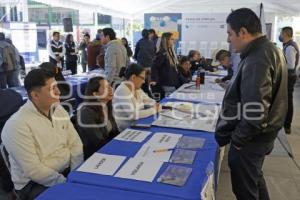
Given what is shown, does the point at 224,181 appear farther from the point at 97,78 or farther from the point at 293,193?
the point at 97,78

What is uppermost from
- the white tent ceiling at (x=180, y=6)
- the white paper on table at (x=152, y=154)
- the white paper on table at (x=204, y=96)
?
the white tent ceiling at (x=180, y=6)

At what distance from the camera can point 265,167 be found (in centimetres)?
303

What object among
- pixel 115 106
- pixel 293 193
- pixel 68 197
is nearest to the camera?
pixel 68 197

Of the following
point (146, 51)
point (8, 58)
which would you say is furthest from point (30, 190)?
point (146, 51)

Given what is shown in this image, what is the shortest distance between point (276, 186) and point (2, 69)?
4416 mm

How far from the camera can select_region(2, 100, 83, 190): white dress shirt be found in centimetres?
150

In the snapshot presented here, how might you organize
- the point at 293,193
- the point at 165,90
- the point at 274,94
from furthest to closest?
1. the point at 165,90
2. the point at 293,193
3. the point at 274,94

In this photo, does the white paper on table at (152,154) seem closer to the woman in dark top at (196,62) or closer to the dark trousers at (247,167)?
the dark trousers at (247,167)

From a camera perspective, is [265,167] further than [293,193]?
Yes

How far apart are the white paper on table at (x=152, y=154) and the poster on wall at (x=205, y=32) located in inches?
237

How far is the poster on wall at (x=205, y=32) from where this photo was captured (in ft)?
24.4

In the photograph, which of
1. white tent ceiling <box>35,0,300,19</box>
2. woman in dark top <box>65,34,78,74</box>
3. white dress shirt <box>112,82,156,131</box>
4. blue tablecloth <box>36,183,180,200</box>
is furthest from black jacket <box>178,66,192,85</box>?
white tent ceiling <box>35,0,300,19</box>

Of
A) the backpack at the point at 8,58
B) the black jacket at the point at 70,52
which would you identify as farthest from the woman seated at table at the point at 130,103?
the black jacket at the point at 70,52

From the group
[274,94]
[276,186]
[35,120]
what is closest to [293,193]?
[276,186]
